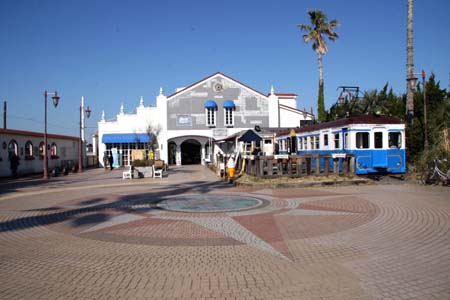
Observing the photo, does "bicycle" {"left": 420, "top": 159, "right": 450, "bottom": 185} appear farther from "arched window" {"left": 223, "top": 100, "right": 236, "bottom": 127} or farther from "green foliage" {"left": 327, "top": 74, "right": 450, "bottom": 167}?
"arched window" {"left": 223, "top": 100, "right": 236, "bottom": 127}

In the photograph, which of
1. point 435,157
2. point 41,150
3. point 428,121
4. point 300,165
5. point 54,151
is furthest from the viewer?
point 54,151

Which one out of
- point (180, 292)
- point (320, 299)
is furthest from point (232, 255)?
point (320, 299)

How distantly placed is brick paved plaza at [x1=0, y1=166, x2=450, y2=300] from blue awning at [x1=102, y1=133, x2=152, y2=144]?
25.5 m

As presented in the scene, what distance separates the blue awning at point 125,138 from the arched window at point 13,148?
10.9m

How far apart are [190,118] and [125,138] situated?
680 centimetres

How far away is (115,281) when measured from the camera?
16.1 ft

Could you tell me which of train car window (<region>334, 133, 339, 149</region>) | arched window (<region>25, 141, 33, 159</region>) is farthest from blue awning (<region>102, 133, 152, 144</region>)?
train car window (<region>334, 133, 339, 149</region>)

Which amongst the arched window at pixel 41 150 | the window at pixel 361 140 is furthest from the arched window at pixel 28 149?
the window at pixel 361 140

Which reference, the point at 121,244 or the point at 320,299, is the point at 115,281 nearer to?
the point at 121,244

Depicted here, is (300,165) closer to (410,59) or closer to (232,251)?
(410,59)

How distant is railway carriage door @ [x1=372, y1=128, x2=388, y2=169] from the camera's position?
17.5 metres

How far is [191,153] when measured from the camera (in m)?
42.5

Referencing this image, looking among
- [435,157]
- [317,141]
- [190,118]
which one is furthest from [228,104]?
[435,157]

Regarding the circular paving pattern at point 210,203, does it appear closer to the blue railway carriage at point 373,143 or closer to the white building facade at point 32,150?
the blue railway carriage at point 373,143
